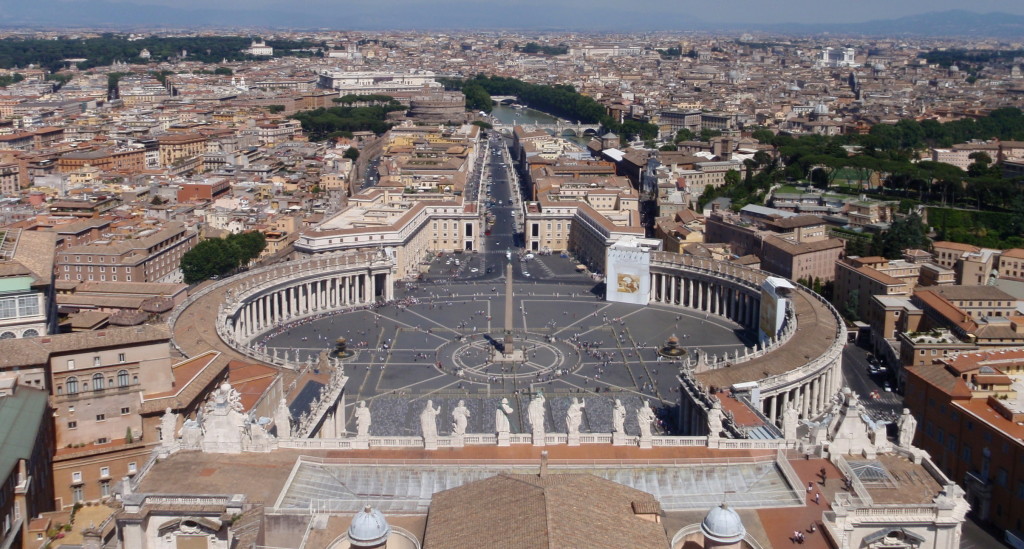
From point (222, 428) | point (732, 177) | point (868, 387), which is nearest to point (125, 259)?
point (222, 428)

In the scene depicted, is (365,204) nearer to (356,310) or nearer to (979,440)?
(356,310)

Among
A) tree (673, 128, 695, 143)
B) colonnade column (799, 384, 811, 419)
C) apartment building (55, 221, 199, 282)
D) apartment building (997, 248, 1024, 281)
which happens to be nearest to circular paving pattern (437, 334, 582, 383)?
colonnade column (799, 384, 811, 419)

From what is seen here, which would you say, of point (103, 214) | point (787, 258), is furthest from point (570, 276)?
point (103, 214)

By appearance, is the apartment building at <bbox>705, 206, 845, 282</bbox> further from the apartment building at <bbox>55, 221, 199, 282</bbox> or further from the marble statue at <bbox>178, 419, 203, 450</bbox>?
the marble statue at <bbox>178, 419, 203, 450</bbox>

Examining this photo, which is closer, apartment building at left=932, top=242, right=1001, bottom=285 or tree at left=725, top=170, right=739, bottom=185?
apartment building at left=932, top=242, right=1001, bottom=285

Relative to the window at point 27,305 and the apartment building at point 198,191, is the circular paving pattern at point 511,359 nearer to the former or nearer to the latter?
the window at point 27,305

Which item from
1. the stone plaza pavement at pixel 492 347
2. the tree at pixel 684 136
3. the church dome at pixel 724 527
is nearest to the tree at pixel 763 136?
the tree at pixel 684 136
